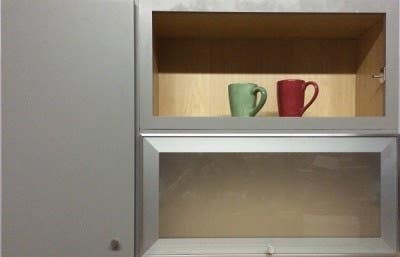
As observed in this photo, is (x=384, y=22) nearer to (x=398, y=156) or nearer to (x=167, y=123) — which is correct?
(x=398, y=156)

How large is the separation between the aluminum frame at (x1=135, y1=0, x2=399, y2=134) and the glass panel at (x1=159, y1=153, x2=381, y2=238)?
0.26 feet

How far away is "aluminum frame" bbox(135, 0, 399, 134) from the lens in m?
1.09

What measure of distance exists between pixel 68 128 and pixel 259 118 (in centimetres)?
46

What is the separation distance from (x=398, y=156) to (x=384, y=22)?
33 centimetres

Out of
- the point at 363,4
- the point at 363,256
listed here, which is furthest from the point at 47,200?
the point at 363,4

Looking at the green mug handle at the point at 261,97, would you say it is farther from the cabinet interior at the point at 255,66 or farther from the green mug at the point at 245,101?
the cabinet interior at the point at 255,66

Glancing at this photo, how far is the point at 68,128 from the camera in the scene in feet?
3.49

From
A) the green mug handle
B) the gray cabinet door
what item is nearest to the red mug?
the green mug handle

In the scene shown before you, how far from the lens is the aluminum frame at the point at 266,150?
108 centimetres

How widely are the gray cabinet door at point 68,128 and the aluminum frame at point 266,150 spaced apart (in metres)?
0.05

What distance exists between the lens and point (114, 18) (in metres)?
1.06

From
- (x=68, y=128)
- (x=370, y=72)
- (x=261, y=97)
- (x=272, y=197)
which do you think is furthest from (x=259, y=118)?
(x=68, y=128)

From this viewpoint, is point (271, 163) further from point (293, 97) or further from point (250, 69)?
point (250, 69)

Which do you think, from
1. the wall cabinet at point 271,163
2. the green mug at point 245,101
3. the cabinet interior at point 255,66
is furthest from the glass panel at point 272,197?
the cabinet interior at point 255,66
